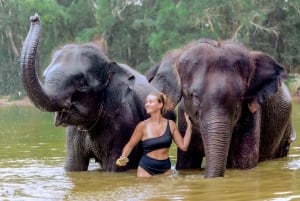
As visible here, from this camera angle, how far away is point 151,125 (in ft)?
27.6

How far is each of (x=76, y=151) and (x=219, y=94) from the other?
7.49 ft

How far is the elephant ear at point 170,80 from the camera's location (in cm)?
840

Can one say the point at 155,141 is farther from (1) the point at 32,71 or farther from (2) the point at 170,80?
(1) the point at 32,71

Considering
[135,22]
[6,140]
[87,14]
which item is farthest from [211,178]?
[87,14]

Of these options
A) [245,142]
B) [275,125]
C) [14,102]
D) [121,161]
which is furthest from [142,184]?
[14,102]

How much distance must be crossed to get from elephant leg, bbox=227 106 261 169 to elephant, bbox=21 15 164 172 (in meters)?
1.18

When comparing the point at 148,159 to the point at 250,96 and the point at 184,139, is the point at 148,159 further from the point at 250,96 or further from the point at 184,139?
the point at 250,96

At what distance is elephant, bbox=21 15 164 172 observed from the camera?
26.9ft

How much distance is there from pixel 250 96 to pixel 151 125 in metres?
1.14

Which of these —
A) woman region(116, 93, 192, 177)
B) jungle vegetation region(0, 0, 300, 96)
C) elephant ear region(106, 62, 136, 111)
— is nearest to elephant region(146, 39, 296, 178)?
woman region(116, 93, 192, 177)

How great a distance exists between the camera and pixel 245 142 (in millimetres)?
8570

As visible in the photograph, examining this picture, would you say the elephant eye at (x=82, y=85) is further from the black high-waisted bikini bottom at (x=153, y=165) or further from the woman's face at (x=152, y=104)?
the black high-waisted bikini bottom at (x=153, y=165)

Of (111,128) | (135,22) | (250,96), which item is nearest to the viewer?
(250,96)

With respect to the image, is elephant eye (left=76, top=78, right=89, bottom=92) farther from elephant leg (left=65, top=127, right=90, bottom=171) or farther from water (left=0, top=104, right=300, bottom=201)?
water (left=0, top=104, right=300, bottom=201)
